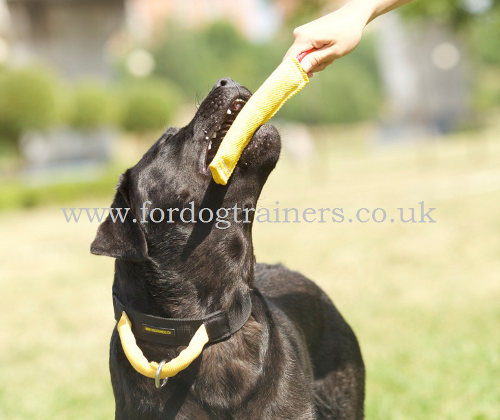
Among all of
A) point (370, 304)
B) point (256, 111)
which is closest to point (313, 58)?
point (256, 111)

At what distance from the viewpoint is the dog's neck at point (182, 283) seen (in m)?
2.83

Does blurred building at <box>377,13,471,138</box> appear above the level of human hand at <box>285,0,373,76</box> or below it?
above

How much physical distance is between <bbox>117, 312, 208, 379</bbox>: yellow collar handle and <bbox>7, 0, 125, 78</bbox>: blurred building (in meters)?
29.2

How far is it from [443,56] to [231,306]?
4865cm

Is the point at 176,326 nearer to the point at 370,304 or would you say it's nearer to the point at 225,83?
the point at 225,83

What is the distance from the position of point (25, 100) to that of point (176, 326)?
20.5 metres

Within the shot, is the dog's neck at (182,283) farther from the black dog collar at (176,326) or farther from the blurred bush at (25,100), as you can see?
the blurred bush at (25,100)

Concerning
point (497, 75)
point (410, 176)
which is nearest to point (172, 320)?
point (410, 176)

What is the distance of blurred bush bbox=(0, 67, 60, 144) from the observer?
21.3m

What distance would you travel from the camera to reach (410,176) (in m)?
18.9

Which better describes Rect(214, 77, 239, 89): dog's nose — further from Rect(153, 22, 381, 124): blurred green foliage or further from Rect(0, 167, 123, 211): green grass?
Rect(153, 22, 381, 124): blurred green foliage

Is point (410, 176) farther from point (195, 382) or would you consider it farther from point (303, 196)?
point (195, 382)

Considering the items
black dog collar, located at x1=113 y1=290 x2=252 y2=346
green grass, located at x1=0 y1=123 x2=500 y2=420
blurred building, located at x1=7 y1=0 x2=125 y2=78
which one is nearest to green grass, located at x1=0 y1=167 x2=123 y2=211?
green grass, located at x1=0 y1=123 x2=500 y2=420

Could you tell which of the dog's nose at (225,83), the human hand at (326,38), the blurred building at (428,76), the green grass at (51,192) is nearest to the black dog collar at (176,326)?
the dog's nose at (225,83)
